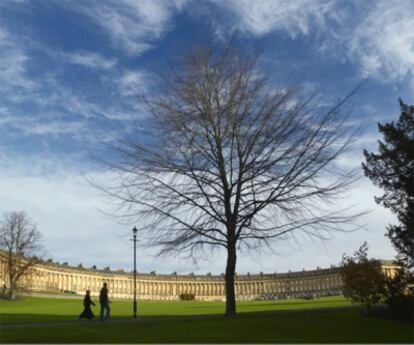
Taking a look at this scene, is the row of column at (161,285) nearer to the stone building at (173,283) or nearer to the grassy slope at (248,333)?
the stone building at (173,283)

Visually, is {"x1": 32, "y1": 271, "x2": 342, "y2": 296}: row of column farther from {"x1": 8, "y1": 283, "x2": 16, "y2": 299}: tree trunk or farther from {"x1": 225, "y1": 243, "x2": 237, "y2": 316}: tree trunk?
{"x1": 225, "y1": 243, "x2": 237, "y2": 316}: tree trunk

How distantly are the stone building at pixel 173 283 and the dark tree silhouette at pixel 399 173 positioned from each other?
133 meters

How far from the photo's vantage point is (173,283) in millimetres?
195625

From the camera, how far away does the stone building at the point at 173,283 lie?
159 m

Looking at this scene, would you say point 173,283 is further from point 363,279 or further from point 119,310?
point 363,279

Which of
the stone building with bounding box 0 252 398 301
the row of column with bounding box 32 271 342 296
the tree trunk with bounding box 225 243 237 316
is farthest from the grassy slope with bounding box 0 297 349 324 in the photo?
the stone building with bounding box 0 252 398 301

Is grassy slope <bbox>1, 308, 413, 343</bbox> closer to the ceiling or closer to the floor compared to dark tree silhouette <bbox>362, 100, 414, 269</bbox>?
closer to the floor

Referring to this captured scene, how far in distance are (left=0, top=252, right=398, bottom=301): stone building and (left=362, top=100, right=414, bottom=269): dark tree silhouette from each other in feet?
437

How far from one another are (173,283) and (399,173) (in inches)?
6948

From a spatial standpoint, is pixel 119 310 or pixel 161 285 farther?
pixel 161 285

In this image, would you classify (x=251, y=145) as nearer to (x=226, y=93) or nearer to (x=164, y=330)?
(x=226, y=93)

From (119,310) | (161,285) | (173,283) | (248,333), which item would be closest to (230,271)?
(248,333)

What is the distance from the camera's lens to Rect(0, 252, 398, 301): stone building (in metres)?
159

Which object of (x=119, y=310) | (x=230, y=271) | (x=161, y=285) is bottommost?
(x=161, y=285)
